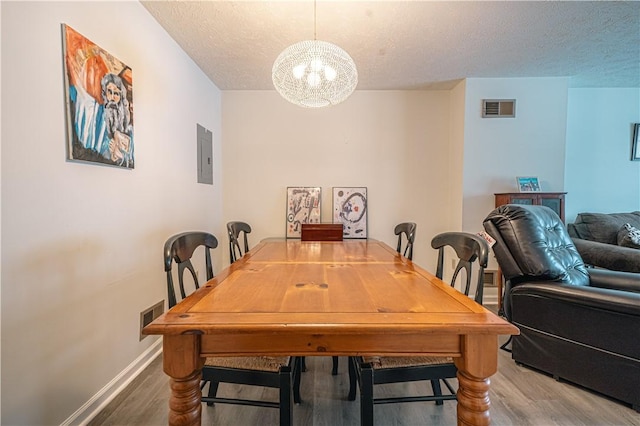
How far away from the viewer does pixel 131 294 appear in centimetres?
186

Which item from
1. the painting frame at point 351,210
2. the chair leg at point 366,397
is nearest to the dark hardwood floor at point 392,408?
the chair leg at point 366,397

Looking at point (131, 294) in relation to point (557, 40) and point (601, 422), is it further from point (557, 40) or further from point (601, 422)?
point (557, 40)

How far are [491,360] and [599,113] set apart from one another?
13.4ft

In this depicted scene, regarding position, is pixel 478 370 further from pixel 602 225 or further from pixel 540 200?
pixel 602 225

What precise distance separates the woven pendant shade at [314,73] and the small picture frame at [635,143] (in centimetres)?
380

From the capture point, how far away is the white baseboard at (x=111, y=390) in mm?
1438

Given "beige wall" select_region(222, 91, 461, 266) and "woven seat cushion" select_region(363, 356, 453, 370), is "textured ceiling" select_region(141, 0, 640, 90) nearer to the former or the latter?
"beige wall" select_region(222, 91, 461, 266)

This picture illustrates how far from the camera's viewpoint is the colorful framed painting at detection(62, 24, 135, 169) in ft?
4.52

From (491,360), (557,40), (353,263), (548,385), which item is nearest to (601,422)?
(548,385)

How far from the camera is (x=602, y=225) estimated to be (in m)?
2.99

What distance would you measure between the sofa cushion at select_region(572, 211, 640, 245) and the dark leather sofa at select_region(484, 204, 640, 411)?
138 cm

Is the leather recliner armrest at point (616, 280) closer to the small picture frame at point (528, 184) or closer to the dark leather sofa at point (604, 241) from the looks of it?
the dark leather sofa at point (604, 241)

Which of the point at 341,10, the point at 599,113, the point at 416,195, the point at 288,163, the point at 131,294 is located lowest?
the point at 131,294

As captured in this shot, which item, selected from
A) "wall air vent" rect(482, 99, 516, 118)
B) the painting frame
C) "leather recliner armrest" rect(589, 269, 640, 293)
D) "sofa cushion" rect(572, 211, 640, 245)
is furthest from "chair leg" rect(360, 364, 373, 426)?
"sofa cushion" rect(572, 211, 640, 245)
